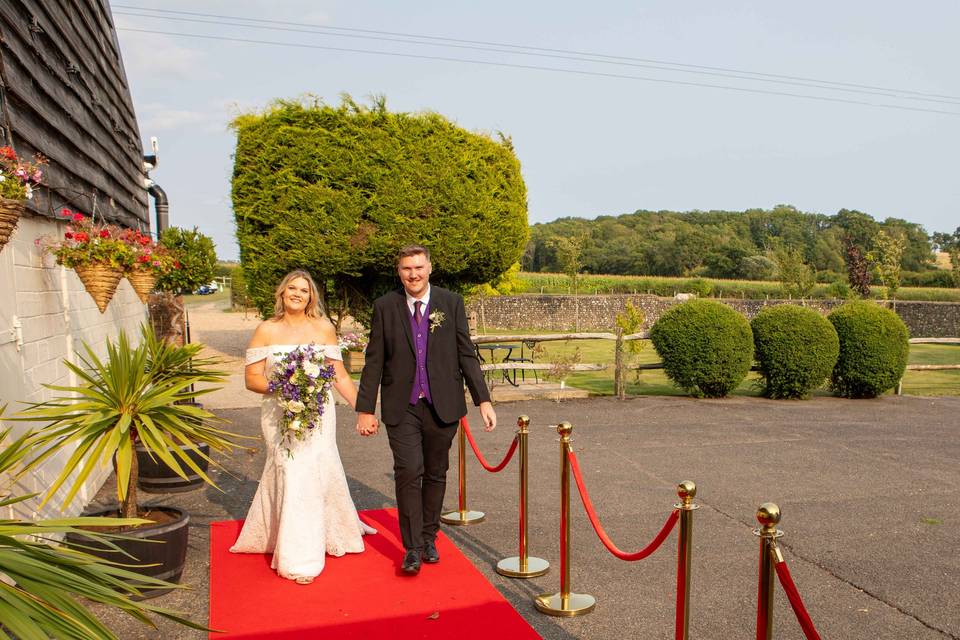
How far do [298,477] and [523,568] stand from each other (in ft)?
5.47

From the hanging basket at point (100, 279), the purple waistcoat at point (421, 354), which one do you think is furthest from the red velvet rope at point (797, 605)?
the hanging basket at point (100, 279)

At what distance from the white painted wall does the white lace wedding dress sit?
1.33 meters

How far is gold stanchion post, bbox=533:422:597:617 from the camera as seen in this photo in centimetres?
448

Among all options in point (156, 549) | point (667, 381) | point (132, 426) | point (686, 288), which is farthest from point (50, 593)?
point (686, 288)

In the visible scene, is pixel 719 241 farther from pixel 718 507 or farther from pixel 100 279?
pixel 100 279

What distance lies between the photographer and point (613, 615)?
14.7ft

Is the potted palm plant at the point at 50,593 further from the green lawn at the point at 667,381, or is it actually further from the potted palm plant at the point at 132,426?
the green lawn at the point at 667,381

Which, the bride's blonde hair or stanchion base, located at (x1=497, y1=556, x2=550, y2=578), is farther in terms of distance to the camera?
the bride's blonde hair

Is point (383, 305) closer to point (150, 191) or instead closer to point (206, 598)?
point (206, 598)

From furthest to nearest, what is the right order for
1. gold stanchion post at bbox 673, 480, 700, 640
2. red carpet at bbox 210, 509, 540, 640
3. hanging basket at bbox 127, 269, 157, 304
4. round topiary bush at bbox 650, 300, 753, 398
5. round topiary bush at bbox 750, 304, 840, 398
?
round topiary bush at bbox 750, 304, 840, 398 < round topiary bush at bbox 650, 300, 753, 398 < hanging basket at bbox 127, 269, 157, 304 < red carpet at bbox 210, 509, 540, 640 < gold stanchion post at bbox 673, 480, 700, 640

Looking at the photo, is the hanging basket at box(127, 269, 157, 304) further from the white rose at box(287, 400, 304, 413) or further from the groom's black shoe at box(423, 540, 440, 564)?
the groom's black shoe at box(423, 540, 440, 564)

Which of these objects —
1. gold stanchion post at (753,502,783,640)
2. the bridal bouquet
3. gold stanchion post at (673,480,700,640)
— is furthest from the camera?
the bridal bouquet

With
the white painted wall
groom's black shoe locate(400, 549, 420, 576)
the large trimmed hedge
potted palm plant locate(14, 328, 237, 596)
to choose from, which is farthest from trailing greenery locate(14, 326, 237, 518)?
the large trimmed hedge

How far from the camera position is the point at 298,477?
5066mm
